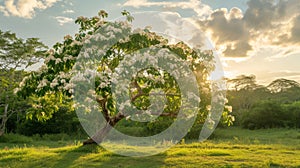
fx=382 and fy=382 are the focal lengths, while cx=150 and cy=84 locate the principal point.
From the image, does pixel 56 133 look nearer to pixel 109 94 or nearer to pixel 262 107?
pixel 262 107

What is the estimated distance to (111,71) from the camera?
480 inches

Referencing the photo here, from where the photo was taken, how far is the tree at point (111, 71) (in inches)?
456

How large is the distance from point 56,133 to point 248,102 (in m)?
26.7

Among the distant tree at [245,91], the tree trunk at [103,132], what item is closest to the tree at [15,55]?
the tree trunk at [103,132]

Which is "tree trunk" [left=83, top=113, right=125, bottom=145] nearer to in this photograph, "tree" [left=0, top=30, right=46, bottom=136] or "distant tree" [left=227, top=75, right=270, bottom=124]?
"tree" [left=0, top=30, right=46, bottom=136]

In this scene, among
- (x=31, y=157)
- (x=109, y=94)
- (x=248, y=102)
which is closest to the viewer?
(x=109, y=94)

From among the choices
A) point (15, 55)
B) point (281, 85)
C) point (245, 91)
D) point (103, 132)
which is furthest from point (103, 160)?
point (281, 85)

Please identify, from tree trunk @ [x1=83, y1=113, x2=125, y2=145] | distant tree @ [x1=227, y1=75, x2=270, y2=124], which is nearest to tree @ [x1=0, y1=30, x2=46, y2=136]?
tree trunk @ [x1=83, y1=113, x2=125, y2=145]

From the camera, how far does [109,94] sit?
11641 millimetres

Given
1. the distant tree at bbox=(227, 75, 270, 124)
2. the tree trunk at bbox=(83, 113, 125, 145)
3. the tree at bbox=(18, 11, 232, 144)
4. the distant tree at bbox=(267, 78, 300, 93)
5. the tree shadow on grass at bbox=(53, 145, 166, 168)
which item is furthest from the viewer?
the distant tree at bbox=(267, 78, 300, 93)

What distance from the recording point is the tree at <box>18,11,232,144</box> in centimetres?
1159

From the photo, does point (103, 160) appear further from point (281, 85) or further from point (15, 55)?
point (281, 85)

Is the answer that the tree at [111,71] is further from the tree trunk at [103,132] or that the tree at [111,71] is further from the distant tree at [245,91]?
the distant tree at [245,91]

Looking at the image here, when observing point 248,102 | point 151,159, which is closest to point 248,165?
point 151,159
